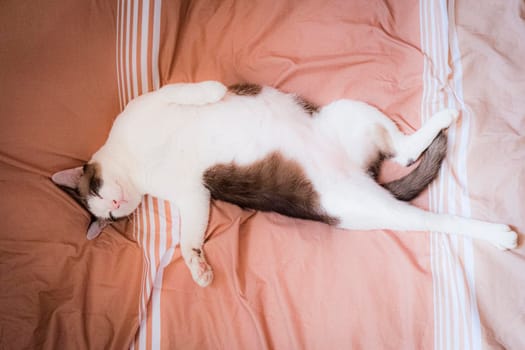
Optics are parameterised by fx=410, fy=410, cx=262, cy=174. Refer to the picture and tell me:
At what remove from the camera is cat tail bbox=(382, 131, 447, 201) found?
5.30 feet

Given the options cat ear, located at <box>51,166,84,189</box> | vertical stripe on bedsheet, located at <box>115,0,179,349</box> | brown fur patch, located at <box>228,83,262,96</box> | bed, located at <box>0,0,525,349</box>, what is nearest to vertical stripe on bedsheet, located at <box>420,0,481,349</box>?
bed, located at <box>0,0,525,349</box>

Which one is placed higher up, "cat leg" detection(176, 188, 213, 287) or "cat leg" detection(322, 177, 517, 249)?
"cat leg" detection(322, 177, 517, 249)

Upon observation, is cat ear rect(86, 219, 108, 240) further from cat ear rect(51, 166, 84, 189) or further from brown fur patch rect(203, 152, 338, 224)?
brown fur patch rect(203, 152, 338, 224)

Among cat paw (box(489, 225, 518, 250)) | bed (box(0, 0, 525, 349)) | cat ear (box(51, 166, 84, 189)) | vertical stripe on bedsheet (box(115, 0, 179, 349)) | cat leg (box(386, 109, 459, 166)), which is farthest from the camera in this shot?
vertical stripe on bedsheet (box(115, 0, 179, 349))

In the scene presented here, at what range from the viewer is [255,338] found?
1586 millimetres

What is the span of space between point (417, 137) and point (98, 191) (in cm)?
139

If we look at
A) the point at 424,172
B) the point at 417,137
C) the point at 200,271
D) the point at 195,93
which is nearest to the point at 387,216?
the point at 424,172

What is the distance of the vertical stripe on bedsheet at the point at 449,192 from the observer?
56.6 inches

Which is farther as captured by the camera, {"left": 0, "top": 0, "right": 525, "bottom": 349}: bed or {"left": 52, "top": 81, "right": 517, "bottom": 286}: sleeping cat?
{"left": 52, "top": 81, "right": 517, "bottom": 286}: sleeping cat

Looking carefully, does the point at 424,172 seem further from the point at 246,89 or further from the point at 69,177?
the point at 69,177

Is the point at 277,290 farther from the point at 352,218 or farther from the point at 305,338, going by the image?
the point at 352,218

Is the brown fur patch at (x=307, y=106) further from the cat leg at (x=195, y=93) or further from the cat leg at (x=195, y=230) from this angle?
the cat leg at (x=195, y=230)

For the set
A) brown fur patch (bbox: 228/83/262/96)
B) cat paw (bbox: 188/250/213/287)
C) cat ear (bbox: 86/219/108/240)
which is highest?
brown fur patch (bbox: 228/83/262/96)

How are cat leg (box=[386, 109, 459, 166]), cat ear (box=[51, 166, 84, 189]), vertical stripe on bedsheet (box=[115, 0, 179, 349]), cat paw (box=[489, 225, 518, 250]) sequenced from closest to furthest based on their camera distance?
cat paw (box=[489, 225, 518, 250])
cat leg (box=[386, 109, 459, 166])
cat ear (box=[51, 166, 84, 189])
vertical stripe on bedsheet (box=[115, 0, 179, 349])
